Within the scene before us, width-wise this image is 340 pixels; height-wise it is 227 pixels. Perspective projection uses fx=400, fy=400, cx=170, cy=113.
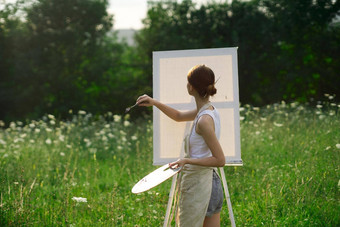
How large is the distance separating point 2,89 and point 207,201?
1057 cm

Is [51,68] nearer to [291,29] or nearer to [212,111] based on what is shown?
[291,29]

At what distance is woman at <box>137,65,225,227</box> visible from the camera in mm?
2156

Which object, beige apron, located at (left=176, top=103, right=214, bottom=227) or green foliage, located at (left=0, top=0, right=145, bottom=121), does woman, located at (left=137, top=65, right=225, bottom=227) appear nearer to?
beige apron, located at (left=176, top=103, right=214, bottom=227)

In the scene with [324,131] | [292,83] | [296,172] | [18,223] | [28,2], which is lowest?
[18,223]

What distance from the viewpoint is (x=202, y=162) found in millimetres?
2152

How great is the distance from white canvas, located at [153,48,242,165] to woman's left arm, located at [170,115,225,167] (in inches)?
22.6

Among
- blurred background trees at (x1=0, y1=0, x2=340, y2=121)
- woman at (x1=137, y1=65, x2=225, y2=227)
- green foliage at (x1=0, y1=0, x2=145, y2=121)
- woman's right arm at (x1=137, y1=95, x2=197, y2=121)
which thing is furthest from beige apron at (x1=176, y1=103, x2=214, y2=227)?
green foliage at (x1=0, y1=0, x2=145, y2=121)

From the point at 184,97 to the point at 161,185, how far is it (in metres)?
1.66

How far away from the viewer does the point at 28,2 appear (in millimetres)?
11422

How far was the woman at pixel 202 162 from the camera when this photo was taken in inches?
84.9

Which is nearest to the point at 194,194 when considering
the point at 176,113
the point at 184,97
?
the point at 176,113

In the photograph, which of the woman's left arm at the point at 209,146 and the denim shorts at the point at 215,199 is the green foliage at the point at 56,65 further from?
the woman's left arm at the point at 209,146

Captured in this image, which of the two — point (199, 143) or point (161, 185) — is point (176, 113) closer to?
point (199, 143)

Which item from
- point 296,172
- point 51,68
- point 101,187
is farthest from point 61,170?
point 51,68
